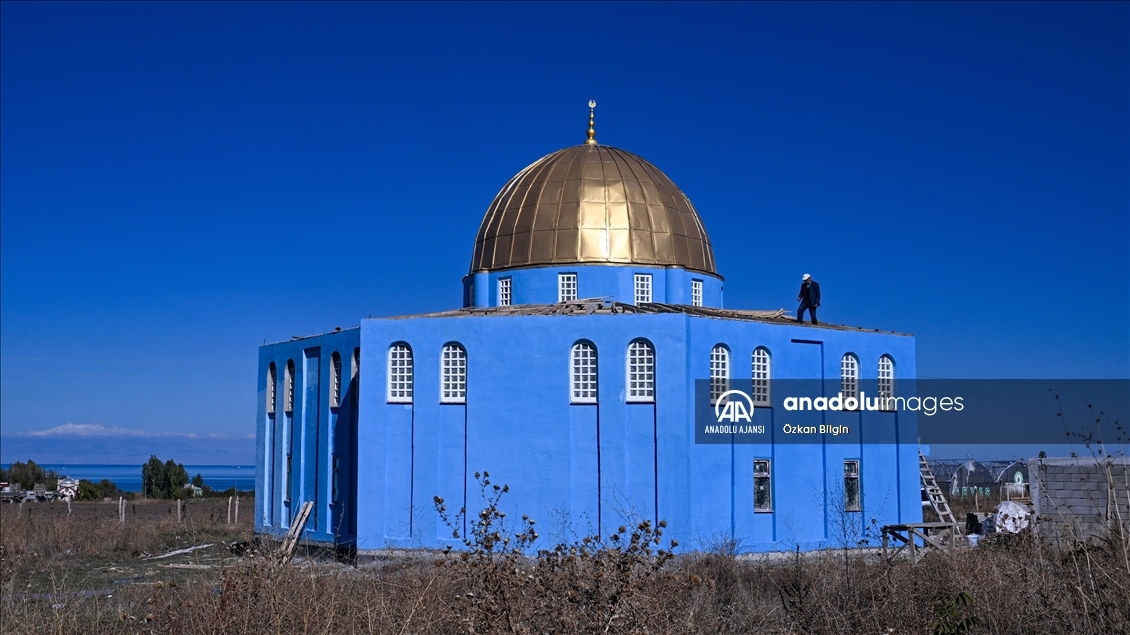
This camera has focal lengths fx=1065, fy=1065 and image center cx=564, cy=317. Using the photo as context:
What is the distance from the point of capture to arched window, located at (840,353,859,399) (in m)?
26.7

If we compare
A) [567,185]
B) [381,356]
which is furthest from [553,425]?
[567,185]

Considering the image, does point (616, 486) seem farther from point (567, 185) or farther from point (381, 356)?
point (567, 185)

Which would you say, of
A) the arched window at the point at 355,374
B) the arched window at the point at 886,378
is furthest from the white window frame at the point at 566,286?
the arched window at the point at 886,378

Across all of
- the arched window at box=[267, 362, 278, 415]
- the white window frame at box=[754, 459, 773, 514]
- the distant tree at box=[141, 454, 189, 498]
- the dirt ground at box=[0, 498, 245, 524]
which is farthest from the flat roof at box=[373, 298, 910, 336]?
the distant tree at box=[141, 454, 189, 498]

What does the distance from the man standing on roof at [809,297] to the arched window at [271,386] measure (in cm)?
1528

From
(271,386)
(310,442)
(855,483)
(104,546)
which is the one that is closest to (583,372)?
(855,483)

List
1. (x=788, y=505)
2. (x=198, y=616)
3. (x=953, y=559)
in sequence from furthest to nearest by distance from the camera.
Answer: (x=788, y=505)
(x=953, y=559)
(x=198, y=616)

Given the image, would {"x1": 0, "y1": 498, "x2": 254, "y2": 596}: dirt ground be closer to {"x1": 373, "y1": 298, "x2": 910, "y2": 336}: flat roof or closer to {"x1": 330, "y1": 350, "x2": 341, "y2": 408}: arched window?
{"x1": 330, "y1": 350, "x2": 341, "y2": 408}: arched window

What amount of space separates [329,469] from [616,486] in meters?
8.28

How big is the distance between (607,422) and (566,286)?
6277 millimetres

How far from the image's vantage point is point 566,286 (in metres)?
28.8

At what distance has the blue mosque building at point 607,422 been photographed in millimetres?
23281

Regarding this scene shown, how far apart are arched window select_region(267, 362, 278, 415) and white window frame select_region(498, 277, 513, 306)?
724 cm

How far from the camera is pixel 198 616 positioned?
9891 millimetres
